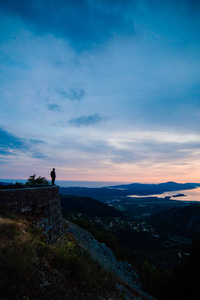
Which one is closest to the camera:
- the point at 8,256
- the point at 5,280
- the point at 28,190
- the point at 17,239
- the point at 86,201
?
the point at 5,280

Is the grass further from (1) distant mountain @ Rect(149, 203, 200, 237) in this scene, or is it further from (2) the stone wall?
(1) distant mountain @ Rect(149, 203, 200, 237)

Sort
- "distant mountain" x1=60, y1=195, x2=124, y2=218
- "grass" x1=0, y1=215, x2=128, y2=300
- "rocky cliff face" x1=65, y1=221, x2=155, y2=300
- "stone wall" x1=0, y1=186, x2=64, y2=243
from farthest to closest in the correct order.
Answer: "distant mountain" x1=60, y1=195, x2=124, y2=218
"rocky cliff face" x1=65, y1=221, x2=155, y2=300
"stone wall" x1=0, y1=186, x2=64, y2=243
"grass" x1=0, y1=215, x2=128, y2=300

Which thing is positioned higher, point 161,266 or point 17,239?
point 17,239

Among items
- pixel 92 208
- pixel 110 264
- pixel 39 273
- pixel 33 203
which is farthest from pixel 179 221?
pixel 39 273

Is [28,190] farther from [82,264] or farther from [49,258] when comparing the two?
[82,264]

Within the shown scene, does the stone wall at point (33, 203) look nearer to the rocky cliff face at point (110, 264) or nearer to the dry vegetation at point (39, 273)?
the dry vegetation at point (39, 273)

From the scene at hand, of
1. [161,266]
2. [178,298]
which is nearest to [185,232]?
[161,266]

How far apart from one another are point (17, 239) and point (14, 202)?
3.32 m

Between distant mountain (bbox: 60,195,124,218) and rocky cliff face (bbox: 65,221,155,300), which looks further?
distant mountain (bbox: 60,195,124,218)

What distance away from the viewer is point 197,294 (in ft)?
39.9

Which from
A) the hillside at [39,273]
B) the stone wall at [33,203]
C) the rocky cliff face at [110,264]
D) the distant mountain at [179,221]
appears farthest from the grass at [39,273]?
the distant mountain at [179,221]

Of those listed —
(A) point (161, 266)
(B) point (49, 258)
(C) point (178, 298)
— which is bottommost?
(A) point (161, 266)

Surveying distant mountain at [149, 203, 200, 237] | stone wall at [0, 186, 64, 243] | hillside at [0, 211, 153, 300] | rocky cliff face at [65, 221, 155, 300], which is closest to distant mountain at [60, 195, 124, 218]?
distant mountain at [149, 203, 200, 237]

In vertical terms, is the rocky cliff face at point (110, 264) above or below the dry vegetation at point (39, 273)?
below
